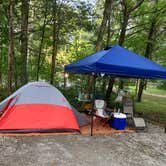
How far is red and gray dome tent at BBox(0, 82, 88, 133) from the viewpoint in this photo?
17.6ft

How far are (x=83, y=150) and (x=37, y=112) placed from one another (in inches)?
67.5

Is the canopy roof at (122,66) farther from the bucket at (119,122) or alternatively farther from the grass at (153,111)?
the grass at (153,111)

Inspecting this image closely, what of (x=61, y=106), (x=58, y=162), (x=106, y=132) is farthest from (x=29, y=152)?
(x=106, y=132)

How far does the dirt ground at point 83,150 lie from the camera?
12.9ft

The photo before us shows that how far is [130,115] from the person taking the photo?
7.11 meters

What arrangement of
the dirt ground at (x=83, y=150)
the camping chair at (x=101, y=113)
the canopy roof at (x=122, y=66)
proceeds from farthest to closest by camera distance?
1. the camping chair at (x=101, y=113)
2. the canopy roof at (x=122, y=66)
3. the dirt ground at (x=83, y=150)

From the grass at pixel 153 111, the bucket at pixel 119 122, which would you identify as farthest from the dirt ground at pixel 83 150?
the grass at pixel 153 111

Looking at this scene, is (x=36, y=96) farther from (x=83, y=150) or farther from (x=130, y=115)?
(x=130, y=115)

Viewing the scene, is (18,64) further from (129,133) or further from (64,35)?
(129,133)

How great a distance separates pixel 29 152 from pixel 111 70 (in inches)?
109

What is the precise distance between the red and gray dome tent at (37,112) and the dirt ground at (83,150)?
13.3 inches

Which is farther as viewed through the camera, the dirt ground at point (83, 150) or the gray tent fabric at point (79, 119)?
the gray tent fabric at point (79, 119)

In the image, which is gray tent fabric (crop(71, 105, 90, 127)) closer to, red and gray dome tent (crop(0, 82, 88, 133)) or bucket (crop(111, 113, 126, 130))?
red and gray dome tent (crop(0, 82, 88, 133))

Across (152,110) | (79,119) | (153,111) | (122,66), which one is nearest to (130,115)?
(79,119)
